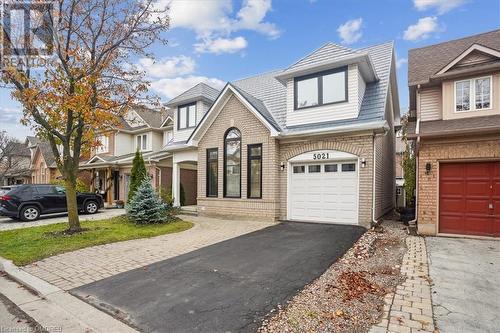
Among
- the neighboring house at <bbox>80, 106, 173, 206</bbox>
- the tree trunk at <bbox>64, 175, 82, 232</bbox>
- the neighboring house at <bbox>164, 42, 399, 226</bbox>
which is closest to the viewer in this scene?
the tree trunk at <bbox>64, 175, 82, 232</bbox>

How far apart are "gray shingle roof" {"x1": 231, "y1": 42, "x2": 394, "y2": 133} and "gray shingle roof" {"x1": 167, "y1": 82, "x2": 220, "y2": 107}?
7.01 ft

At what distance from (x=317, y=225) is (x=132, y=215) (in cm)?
746

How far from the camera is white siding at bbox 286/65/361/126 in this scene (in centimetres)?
1023

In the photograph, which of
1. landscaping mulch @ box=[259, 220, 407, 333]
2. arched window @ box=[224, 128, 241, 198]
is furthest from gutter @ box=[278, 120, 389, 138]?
landscaping mulch @ box=[259, 220, 407, 333]

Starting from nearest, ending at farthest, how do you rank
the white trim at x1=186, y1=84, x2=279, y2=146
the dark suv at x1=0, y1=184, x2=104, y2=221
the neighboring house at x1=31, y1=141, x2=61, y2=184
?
the white trim at x1=186, y1=84, x2=279, y2=146, the dark suv at x1=0, y1=184, x2=104, y2=221, the neighboring house at x1=31, y1=141, x2=61, y2=184

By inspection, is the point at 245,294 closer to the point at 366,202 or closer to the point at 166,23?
the point at 366,202

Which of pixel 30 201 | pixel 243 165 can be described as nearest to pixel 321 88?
pixel 243 165

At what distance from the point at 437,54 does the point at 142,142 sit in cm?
2033

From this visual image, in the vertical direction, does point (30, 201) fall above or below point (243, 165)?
below

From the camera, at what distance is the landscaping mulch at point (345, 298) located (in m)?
3.51

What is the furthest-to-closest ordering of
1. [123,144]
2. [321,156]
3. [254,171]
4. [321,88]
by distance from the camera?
[123,144] → [254,171] → [321,88] → [321,156]

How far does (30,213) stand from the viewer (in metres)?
13.6

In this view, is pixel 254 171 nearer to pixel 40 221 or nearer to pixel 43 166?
pixel 40 221

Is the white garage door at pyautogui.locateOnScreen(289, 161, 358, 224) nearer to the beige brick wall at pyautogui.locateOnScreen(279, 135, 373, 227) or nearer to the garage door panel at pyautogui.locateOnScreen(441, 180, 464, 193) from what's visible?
the beige brick wall at pyautogui.locateOnScreen(279, 135, 373, 227)
